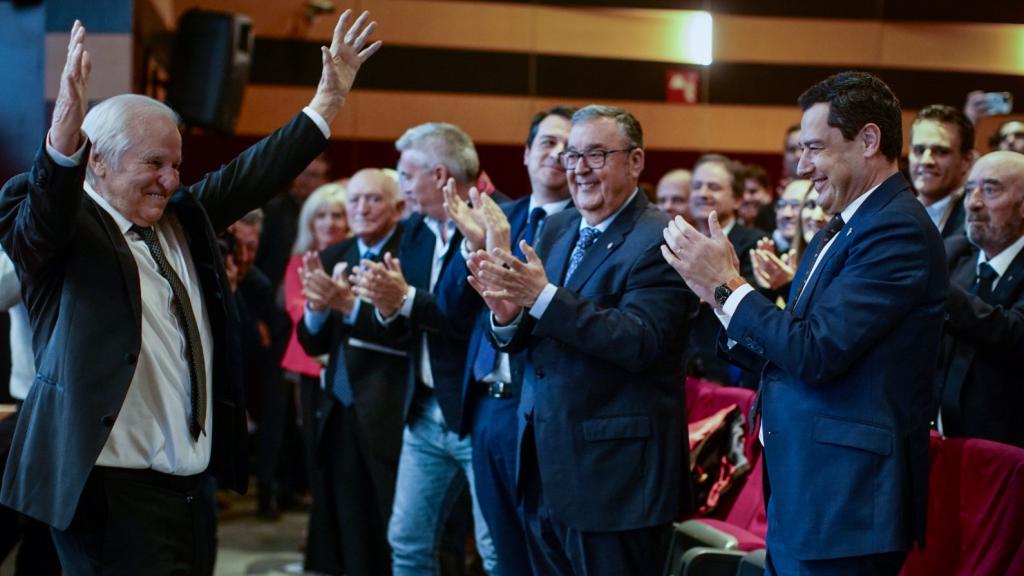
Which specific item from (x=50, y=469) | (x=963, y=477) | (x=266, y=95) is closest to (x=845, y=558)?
(x=963, y=477)

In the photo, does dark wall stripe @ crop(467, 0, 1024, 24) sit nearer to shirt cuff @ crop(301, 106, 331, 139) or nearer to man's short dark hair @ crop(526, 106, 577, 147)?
man's short dark hair @ crop(526, 106, 577, 147)

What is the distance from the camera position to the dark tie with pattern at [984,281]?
10.9 feet

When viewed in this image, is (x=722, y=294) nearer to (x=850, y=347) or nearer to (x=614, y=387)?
(x=850, y=347)

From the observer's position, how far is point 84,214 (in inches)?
95.3

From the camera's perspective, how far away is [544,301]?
2752mm

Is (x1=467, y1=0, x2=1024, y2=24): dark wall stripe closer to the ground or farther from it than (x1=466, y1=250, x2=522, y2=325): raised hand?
farther from it

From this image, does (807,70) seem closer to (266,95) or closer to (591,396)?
(266,95)

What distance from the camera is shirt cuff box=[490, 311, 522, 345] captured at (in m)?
2.94

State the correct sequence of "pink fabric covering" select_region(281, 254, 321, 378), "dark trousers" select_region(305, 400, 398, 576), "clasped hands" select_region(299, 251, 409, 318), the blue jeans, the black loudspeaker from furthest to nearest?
the black loudspeaker, "pink fabric covering" select_region(281, 254, 321, 378), "dark trousers" select_region(305, 400, 398, 576), the blue jeans, "clasped hands" select_region(299, 251, 409, 318)

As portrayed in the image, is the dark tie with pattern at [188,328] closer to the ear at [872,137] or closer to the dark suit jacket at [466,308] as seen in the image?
the dark suit jacket at [466,308]

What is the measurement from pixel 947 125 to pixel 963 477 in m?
1.54

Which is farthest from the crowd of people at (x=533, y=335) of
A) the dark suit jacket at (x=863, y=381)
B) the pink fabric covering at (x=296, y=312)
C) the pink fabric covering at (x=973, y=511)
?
the pink fabric covering at (x=296, y=312)

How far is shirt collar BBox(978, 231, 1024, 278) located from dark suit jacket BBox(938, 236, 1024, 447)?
0.02 m

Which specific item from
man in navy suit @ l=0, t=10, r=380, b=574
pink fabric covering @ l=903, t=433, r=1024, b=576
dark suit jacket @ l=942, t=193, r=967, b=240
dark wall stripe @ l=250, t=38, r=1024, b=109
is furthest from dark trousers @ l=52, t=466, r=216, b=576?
dark wall stripe @ l=250, t=38, r=1024, b=109
